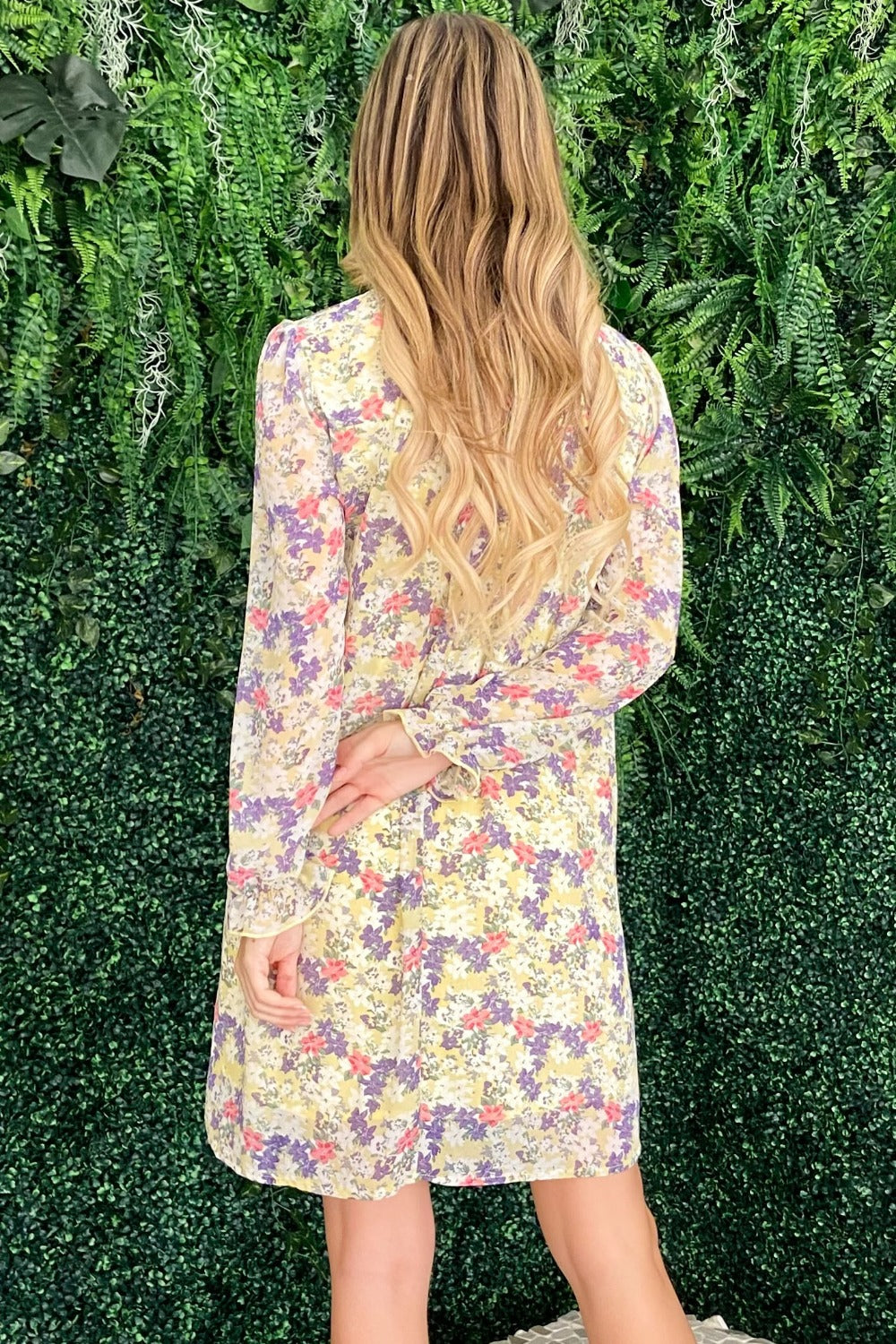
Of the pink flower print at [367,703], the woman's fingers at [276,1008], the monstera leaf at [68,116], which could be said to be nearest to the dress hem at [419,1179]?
the woman's fingers at [276,1008]

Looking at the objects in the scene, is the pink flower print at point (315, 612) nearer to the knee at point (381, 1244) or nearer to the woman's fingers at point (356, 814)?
the woman's fingers at point (356, 814)

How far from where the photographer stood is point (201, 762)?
231 centimetres

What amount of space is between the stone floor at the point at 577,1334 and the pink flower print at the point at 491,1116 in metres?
1.23

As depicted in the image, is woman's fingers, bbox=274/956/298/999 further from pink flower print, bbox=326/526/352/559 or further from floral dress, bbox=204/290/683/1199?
pink flower print, bbox=326/526/352/559

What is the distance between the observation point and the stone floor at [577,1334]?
2.55 metres

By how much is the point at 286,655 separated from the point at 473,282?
0.48m

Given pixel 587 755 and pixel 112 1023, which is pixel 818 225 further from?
pixel 112 1023

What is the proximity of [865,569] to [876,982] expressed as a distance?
29.7 inches

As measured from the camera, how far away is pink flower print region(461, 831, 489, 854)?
1.62 metres

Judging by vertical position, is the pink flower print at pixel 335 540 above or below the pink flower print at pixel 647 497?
above

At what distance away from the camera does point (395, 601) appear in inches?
62.1

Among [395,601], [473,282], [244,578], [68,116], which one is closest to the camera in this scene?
[473,282]

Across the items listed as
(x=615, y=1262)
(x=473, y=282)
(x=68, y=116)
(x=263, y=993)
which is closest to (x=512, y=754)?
(x=263, y=993)

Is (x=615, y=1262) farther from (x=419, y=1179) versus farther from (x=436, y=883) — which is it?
(x=436, y=883)
